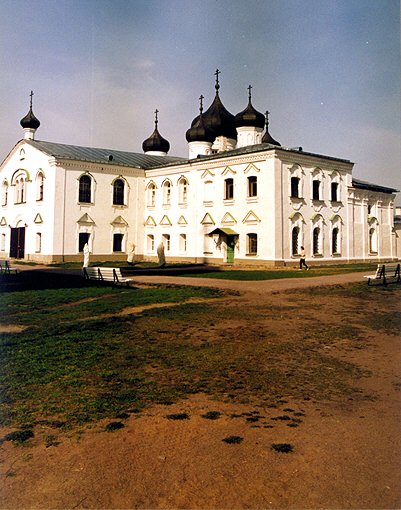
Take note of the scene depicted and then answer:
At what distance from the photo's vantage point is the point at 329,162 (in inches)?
1222

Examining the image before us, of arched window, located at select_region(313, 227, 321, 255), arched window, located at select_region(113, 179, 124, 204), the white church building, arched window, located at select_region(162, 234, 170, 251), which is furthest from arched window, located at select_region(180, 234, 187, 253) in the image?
arched window, located at select_region(313, 227, 321, 255)

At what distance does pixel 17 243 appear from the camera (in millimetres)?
35375

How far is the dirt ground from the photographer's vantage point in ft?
10.3

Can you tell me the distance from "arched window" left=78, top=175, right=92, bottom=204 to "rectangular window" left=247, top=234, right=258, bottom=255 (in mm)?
12711

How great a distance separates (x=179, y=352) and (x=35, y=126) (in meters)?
35.9

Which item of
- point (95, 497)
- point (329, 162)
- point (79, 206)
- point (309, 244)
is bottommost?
point (95, 497)

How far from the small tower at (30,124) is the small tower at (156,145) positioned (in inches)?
437

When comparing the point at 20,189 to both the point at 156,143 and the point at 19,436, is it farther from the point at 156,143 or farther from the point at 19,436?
the point at 19,436

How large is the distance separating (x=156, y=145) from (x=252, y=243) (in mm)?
20414

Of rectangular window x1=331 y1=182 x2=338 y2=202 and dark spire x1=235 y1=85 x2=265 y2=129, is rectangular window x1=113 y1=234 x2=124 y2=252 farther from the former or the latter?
rectangular window x1=331 y1=182 x2=338 y2=202

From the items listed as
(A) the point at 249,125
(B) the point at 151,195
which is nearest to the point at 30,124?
(B) the point at 151,195

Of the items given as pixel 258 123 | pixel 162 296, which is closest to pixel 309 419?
pixel 162 296

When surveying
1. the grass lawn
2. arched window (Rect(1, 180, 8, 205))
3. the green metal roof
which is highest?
arched window (Rect(1, 180, 8, 205))

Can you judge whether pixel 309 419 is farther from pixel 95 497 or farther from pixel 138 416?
pixel 95 497
